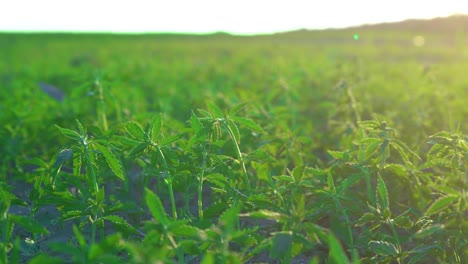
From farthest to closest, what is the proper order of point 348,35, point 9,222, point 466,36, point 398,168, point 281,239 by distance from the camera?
point 348,35
point 466,36
point 398,168
point 9,222
point 281,239

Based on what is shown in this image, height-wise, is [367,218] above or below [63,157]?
below

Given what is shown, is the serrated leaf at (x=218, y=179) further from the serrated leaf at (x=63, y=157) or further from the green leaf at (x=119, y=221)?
the serrated leaf at (x=63, y=157)

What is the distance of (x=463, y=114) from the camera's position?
4.47 m

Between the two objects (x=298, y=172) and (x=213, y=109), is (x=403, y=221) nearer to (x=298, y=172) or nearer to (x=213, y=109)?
(x=298, y=172)

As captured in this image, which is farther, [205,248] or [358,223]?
[358,223]

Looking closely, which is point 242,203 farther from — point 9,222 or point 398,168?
point 9,222

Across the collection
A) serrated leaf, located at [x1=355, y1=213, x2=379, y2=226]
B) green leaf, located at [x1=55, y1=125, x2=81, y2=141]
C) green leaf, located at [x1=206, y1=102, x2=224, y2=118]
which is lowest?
serrated leaf, located at [x1=355, y1=213, x2=379, y2=226]

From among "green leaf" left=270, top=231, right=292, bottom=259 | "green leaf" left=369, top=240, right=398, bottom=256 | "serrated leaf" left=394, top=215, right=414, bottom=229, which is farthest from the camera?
"serrated leaf" left=394, top=215, right=414, bottom=229

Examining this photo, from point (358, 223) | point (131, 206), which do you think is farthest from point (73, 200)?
point (358, 223)

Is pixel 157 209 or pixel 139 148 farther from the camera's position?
pixel 139 148

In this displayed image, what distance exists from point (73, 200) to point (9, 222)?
0.95ft

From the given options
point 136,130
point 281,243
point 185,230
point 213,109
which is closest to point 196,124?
point 213,109

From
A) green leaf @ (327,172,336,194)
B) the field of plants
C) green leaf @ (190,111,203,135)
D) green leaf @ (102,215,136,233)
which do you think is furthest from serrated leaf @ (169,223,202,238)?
green leaf @ (327,172,336,194)

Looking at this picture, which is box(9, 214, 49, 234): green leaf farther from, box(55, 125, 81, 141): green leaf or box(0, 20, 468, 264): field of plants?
box(55, 125, 81, 141): green leaf
